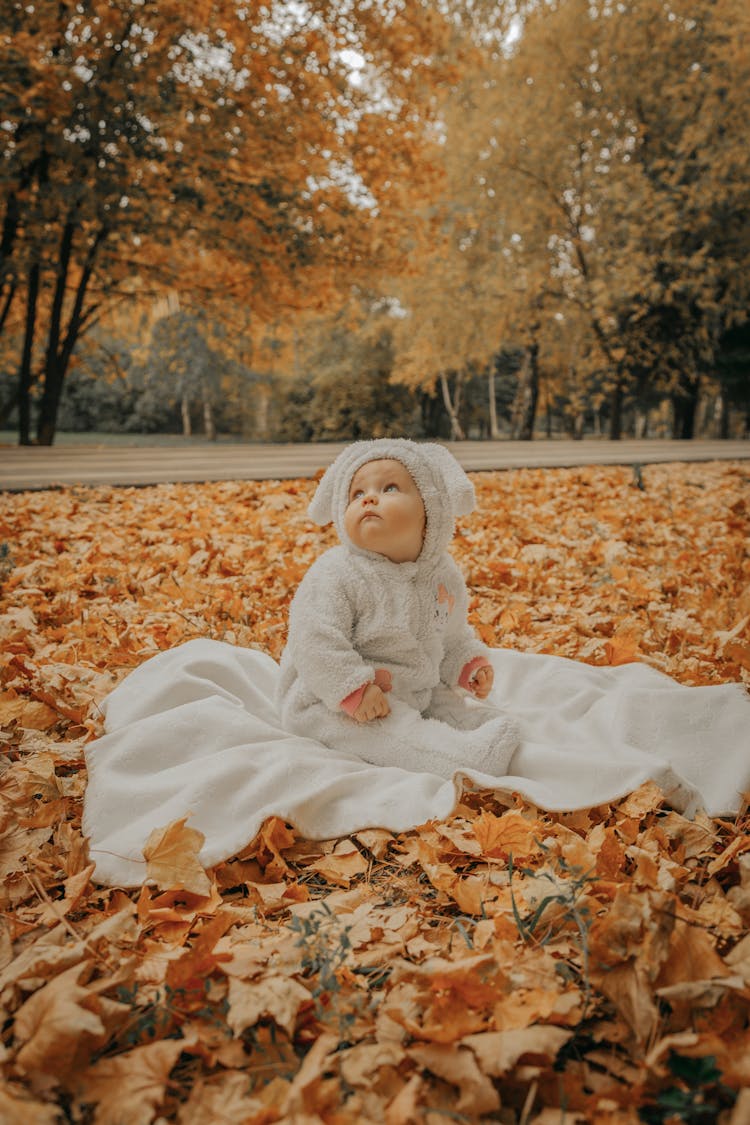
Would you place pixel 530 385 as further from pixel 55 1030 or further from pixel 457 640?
pixel 55 1030

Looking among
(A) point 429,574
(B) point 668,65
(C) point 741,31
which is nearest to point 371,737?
(A) point 429,574

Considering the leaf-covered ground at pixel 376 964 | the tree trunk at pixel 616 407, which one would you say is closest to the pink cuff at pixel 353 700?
the leaf-covered ground at pixel 376 964

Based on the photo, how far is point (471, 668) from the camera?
7.59 ft

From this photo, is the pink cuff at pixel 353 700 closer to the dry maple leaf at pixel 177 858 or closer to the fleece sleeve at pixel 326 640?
the fleece sleeve at pixel 326 640

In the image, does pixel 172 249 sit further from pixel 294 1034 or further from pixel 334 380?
pixel 334 380

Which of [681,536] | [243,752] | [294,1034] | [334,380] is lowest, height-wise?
[294,1034]

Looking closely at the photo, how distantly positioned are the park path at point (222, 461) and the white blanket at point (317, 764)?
17.0 feet

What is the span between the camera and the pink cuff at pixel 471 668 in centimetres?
231

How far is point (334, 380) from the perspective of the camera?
2312 centimetres

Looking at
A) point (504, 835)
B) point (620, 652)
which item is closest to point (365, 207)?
point (620, 652)

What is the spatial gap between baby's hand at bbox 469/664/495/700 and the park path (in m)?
5.54

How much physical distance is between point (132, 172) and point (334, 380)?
14376mm

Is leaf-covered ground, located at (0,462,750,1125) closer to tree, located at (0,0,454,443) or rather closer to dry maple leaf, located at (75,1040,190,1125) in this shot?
dry maple leaf, located at (75,1040,190,1125)

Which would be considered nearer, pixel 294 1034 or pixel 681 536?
pixel 294 1034
